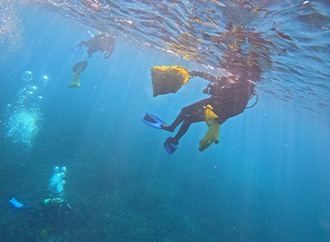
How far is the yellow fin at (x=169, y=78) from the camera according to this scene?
378 centimetres

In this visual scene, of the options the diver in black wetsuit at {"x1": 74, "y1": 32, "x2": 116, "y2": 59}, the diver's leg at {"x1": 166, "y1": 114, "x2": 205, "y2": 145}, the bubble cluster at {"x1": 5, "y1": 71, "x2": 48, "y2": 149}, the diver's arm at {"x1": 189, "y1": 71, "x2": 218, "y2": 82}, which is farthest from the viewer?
the bubble cluster at {"x1": 5, "y1": 71, "x2": 48, "y2": 149}

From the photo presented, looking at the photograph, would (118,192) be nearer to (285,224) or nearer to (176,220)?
(176,220)

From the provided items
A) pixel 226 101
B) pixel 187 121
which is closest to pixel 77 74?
pixel 187 121

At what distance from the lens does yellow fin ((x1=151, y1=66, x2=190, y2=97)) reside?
3777 mm

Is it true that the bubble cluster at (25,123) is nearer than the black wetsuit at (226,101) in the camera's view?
No

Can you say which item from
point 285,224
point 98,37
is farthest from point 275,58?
point 285,224

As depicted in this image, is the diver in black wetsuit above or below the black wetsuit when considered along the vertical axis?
below

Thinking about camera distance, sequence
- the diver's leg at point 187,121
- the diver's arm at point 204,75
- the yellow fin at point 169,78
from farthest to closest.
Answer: the diver's leg at point 187,121, the diver's arm at point 204,75, the yellow fin at point 169,78

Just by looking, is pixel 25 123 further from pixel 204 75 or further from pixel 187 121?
pixel 204 75

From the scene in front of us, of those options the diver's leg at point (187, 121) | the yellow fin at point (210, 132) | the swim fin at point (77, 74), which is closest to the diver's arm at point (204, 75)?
the diver's leg at point (187, 121)

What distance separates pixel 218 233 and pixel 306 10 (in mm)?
13616

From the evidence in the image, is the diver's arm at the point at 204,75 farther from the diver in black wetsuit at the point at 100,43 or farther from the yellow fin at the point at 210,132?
the diver in black wetsuit at the point at 100,43

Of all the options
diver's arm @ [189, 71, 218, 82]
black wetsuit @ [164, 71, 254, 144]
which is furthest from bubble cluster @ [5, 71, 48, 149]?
diver's arm @ [189, 71, 218, 82]

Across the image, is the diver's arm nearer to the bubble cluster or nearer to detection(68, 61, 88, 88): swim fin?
detection(68, 61, 88, 88): swim fin
